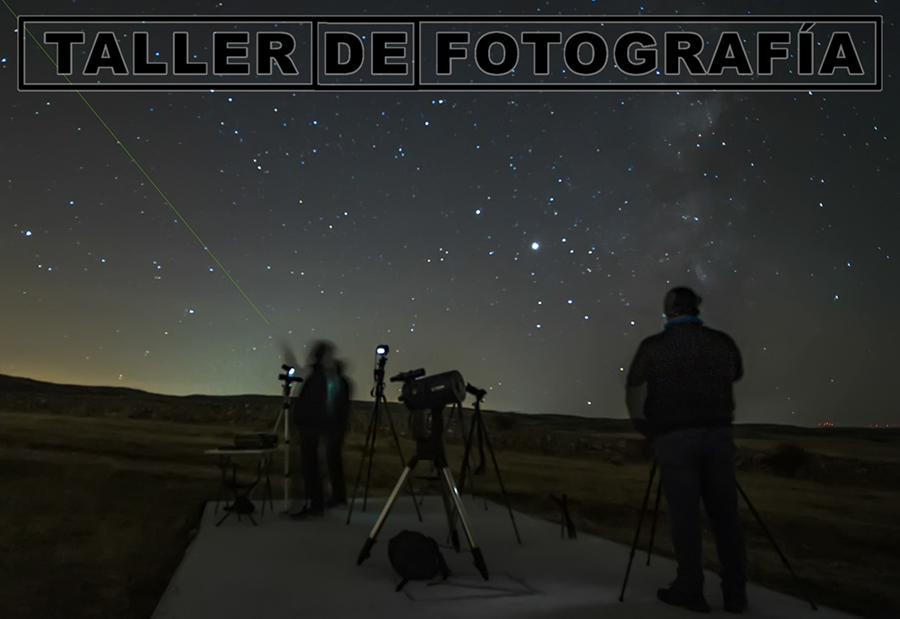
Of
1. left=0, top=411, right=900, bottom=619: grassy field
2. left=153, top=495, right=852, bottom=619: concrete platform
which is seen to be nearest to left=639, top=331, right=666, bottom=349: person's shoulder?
left=153, top=495, right=852, bottom=619: concrete platform

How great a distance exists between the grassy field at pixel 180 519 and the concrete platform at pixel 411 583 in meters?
0.99

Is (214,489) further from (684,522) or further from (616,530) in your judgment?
(684,522)

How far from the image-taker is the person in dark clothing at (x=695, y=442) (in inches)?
121

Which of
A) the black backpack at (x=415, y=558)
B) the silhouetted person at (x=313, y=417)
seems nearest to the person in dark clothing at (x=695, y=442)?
the black backpack at (x=415, y=558)

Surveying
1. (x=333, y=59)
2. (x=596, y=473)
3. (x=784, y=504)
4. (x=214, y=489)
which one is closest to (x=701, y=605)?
(x=333, y=59)

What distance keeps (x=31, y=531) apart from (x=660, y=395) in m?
7.08

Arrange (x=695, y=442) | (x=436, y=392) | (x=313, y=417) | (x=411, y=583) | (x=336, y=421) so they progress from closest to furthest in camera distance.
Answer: (x=695, y=442) → (x=411, y=583) → (x=436, y=392) → (x=313, y=417) → (x=336, y=421)

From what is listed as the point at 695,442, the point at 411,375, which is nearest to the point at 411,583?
the point at 411,375

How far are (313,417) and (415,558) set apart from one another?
106 inches

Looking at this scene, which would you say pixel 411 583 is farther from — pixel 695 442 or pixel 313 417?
pixel 313 417

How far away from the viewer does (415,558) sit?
3.64 metres

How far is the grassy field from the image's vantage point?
5168 mm

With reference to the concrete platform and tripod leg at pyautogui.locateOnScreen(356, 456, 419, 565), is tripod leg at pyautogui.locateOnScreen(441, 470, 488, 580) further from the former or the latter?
tripod leg at pyautogui.locateOnScreen(356, 456, 419, 565)

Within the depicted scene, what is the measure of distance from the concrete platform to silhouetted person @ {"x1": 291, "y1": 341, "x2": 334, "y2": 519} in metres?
0.58
